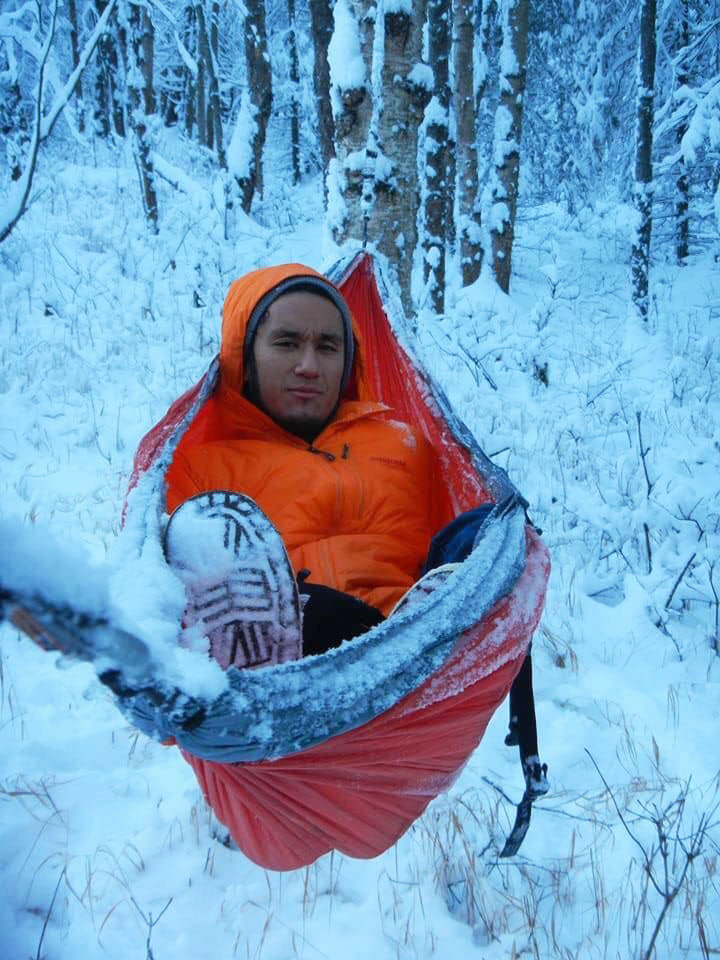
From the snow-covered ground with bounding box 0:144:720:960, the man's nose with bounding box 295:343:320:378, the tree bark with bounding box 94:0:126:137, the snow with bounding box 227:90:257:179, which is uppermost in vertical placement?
the tree bark with bounding box 94:0:126:137

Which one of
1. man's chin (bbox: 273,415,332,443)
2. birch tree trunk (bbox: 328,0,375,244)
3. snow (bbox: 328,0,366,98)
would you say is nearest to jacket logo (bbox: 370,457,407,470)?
man's chin (bbox: 273,415,332,443)

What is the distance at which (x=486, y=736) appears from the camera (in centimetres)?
172

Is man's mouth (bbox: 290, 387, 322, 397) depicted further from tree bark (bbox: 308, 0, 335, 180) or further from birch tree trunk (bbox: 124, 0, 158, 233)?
birch tree trunk (bbox: 124, 0, 158, 233)

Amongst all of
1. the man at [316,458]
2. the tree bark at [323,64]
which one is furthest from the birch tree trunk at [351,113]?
the tree bark at [323,64]

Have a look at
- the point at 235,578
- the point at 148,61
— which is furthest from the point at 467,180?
the point at 235,578

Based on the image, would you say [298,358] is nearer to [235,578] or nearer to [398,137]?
[235,578]

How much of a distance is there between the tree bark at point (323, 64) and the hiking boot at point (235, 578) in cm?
409

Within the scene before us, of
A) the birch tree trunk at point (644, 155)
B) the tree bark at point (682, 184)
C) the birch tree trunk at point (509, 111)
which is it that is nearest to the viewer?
the birch tree trunk at point (644, 155)

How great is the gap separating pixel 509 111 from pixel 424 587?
6224 millimetres

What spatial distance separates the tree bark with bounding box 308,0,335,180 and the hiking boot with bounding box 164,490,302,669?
409 cm

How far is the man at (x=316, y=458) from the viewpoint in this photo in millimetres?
1455

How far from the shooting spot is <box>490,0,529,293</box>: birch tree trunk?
233 inches

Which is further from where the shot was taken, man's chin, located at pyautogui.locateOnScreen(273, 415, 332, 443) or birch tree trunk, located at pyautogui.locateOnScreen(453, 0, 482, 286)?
birch tree trunk, located at pyautogui.locateOnScreen(453, 0, 482, 286)

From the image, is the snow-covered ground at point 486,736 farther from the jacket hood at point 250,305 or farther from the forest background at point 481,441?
the jacket hood at point 250,305
